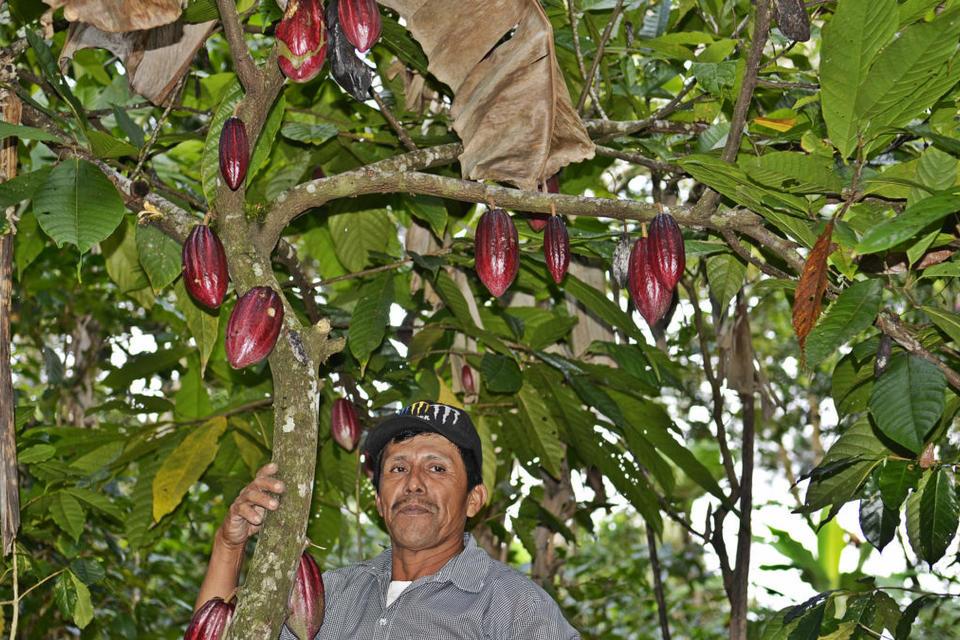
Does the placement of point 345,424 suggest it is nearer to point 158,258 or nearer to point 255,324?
point 158,258

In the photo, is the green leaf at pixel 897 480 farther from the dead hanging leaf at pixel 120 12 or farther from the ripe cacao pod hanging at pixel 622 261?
the dead hanging leaf at pixel 120 12

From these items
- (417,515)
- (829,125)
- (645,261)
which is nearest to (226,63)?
(417,515)

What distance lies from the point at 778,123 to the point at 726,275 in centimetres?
30

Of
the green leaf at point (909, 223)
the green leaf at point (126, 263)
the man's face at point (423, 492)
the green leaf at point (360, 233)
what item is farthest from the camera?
the green leaf at point (360, 233)

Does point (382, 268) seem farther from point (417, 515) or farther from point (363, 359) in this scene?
point (417, 515)

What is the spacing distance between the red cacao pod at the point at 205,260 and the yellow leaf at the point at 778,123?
1060 millimetres

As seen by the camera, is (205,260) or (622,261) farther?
(622,261)

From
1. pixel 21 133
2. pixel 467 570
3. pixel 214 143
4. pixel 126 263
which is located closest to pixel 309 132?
pixel 214 143

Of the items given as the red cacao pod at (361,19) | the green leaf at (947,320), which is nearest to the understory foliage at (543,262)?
the green leaf at (947,320)

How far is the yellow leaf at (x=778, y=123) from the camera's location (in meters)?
1.98

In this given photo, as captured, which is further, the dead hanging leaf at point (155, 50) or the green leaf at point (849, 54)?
the dead hanging leaf at point (155, 50)

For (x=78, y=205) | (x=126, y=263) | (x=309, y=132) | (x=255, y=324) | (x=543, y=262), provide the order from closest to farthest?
(x=255, y=324) < (x=78, y=205) < (x=309, y=132) < (x=543, y=262) < (x=126, y=263)

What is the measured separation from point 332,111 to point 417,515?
1093 millimetres

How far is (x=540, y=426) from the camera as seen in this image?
7.98 feet
